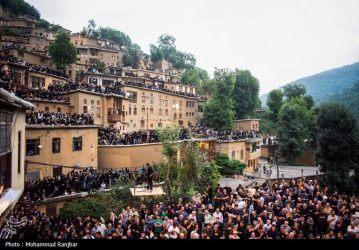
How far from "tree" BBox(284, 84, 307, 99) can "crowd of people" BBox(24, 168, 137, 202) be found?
5346 centimetres

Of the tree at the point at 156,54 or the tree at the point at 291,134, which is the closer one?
the tree at the point at 291,134

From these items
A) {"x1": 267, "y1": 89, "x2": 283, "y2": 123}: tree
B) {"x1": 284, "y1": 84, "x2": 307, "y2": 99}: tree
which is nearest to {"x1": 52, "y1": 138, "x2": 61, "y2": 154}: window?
{"x1": 267, "y1": 89, "x2": 283, "y2": 123}: tree

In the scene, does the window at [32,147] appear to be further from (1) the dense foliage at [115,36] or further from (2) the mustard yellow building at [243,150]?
(1) the dense foliage at [115,36]

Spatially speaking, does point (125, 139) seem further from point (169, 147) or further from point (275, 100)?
point (275, 100)

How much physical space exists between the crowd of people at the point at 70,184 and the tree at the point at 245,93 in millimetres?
39920

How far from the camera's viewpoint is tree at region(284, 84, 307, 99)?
67.0m

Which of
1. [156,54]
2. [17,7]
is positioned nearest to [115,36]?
[156,54]

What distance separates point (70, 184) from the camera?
19406 millimetres

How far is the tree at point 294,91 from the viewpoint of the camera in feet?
220

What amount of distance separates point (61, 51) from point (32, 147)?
27.9 m

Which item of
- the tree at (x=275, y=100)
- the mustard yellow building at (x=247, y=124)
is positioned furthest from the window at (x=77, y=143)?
the tree at (x=275, y=100)

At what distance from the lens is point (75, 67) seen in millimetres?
52438

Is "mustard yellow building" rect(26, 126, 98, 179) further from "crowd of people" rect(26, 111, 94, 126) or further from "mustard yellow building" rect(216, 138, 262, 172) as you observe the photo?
"mustard yellow building" rect(216, 138, 262, 172)

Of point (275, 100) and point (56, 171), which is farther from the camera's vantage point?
point (275, 100)
